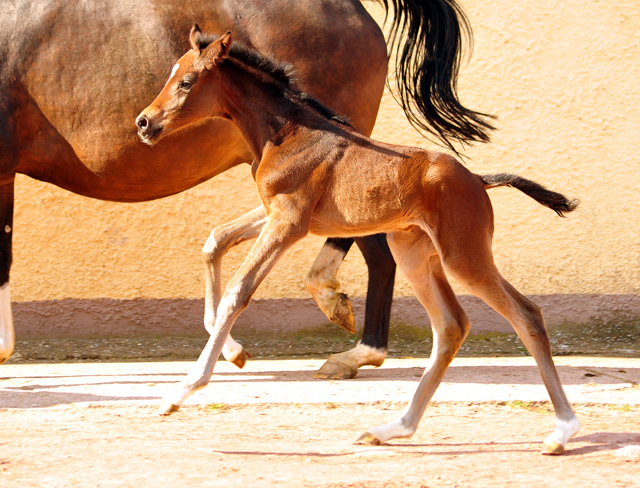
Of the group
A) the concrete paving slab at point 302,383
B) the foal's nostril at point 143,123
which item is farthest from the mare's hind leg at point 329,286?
the foal's nostril at point 143,123

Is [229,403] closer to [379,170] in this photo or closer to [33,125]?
[379,170]

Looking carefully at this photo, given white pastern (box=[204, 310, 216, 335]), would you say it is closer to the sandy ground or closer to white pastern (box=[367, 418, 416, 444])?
the sandy ground

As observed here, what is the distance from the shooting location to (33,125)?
4.01m

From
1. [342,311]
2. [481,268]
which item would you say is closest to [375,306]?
[342,311]

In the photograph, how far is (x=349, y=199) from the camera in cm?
294

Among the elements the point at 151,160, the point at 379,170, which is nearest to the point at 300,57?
the point at 151,160

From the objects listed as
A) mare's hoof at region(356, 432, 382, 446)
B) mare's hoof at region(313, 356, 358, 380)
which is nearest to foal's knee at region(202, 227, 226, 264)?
mare's hoof at region(313, 356, 358, 380)

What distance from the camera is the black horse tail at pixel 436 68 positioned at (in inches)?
165

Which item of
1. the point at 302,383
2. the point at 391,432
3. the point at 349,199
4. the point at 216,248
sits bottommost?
the point at 302,383

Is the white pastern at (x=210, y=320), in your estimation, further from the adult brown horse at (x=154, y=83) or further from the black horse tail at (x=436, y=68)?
the black horse tail at (x=436, y=68)

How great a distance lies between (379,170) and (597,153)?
318cm

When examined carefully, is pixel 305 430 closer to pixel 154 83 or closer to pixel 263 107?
pixel 263 107

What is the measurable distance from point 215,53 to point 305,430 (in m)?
1.61

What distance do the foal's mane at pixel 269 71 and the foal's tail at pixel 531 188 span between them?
2.12 ft
